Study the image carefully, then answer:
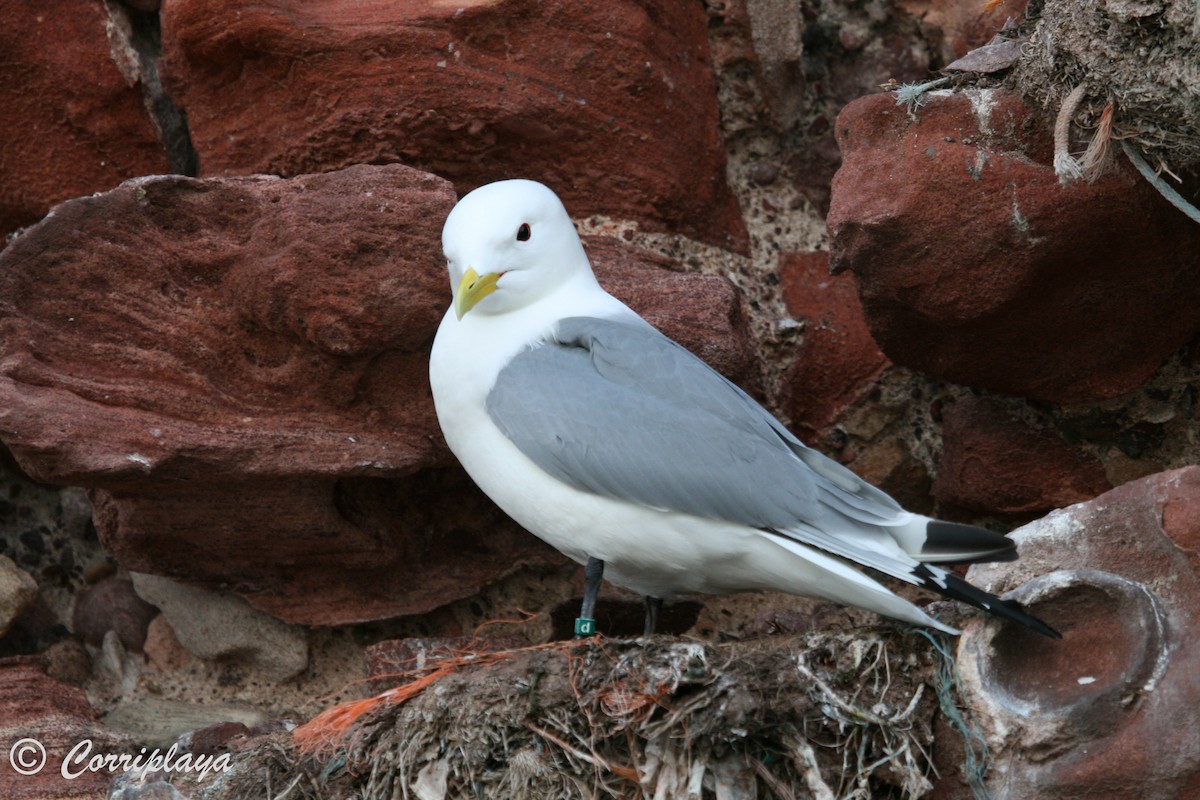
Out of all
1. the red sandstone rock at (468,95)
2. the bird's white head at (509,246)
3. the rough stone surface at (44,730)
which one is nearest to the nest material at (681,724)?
the rough stone surface at (44,730)

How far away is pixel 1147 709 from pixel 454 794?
104 cm

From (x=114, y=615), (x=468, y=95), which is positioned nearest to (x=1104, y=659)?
(x=468, y=95)

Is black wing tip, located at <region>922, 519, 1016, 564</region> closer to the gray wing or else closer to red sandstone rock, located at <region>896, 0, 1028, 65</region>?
the gray wing

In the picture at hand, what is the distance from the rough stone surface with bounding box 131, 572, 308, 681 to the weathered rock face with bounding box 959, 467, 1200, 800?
1.34m

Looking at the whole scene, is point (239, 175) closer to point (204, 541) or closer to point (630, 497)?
point (204, 541)

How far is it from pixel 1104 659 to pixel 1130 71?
2.98ft

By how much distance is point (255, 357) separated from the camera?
9.15ft

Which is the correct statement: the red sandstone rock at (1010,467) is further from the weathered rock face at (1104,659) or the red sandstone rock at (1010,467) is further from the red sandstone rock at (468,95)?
the red sandstone rock at (468,95)

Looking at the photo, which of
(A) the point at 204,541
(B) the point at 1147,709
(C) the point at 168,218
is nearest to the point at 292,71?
(C) the point at 168,218

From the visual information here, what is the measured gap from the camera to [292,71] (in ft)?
9.87

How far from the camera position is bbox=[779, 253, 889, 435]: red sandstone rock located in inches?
119

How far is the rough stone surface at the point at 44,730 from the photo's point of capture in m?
2.53

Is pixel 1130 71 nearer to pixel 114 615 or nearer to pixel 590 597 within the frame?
pixel 590 597

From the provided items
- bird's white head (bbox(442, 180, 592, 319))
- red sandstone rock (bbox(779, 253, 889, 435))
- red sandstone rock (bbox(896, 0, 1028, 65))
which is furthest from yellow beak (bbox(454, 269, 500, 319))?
red sandstone rock (bbox(896, 0, 1028, 65))
